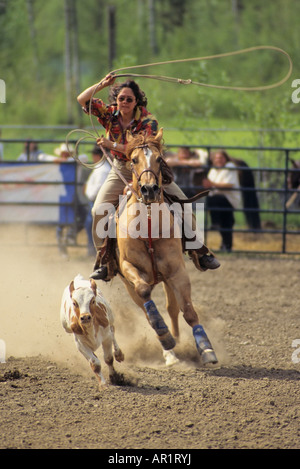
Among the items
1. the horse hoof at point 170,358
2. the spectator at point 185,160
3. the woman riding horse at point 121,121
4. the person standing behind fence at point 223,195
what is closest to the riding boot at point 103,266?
the woman riding horse at point 121,121

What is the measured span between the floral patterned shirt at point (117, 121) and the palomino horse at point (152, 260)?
1.25 feet

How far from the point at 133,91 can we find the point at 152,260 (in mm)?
1351

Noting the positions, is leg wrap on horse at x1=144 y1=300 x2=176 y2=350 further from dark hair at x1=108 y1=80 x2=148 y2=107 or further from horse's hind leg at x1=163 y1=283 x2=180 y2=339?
dark hair at x1=108 y1=80 x2=148 y2=107

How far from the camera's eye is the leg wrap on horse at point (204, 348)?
16.6ft

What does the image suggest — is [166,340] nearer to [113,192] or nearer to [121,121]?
[113,192]

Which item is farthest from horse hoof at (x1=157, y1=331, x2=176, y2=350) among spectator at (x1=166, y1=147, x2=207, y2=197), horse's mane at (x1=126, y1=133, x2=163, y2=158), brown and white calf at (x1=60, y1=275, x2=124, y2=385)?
spectator at (x1=166, y1=147, x2=207, y2=197)

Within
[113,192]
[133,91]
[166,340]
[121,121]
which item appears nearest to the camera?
[166,340]

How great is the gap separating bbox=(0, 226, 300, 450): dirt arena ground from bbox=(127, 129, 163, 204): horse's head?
1395 mm

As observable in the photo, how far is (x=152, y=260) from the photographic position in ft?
17.4

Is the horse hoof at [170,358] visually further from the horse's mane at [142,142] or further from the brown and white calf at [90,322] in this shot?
the horse's mane at [142,142]

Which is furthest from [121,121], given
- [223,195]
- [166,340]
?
[223,195]

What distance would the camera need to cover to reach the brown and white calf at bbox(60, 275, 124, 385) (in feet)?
15.8

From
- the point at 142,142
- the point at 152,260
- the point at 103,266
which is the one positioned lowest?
the point at 103,266
